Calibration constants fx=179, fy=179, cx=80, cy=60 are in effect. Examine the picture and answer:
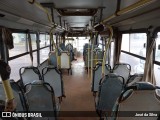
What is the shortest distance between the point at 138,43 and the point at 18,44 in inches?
118

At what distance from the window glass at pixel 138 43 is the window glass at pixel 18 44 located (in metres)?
2.87

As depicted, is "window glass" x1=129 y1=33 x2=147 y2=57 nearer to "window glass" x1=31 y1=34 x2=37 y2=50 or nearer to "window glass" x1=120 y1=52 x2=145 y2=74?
"window glass" x1=120 y1=52 x2=145 y2=74

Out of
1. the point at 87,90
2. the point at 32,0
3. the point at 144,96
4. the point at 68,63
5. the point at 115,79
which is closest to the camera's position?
the point at 144,96

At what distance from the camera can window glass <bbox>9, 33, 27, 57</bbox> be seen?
3922 mm

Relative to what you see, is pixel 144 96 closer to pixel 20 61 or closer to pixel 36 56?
pixel 20 61

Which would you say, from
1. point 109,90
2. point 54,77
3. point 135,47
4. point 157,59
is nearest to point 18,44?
point 54,77

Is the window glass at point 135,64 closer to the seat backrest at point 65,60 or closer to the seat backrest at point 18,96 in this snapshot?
the seat backrest at point 18,96

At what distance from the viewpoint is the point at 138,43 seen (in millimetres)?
4625

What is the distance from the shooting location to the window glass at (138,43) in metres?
4.16

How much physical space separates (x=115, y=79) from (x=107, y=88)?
0.72 feet

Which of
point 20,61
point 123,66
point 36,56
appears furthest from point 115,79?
point 36,56

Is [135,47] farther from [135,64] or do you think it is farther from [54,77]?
[54,77]

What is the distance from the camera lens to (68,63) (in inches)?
322

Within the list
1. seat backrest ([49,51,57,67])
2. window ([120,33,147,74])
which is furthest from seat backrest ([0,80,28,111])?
seat backrest ([49,51,57,67])
